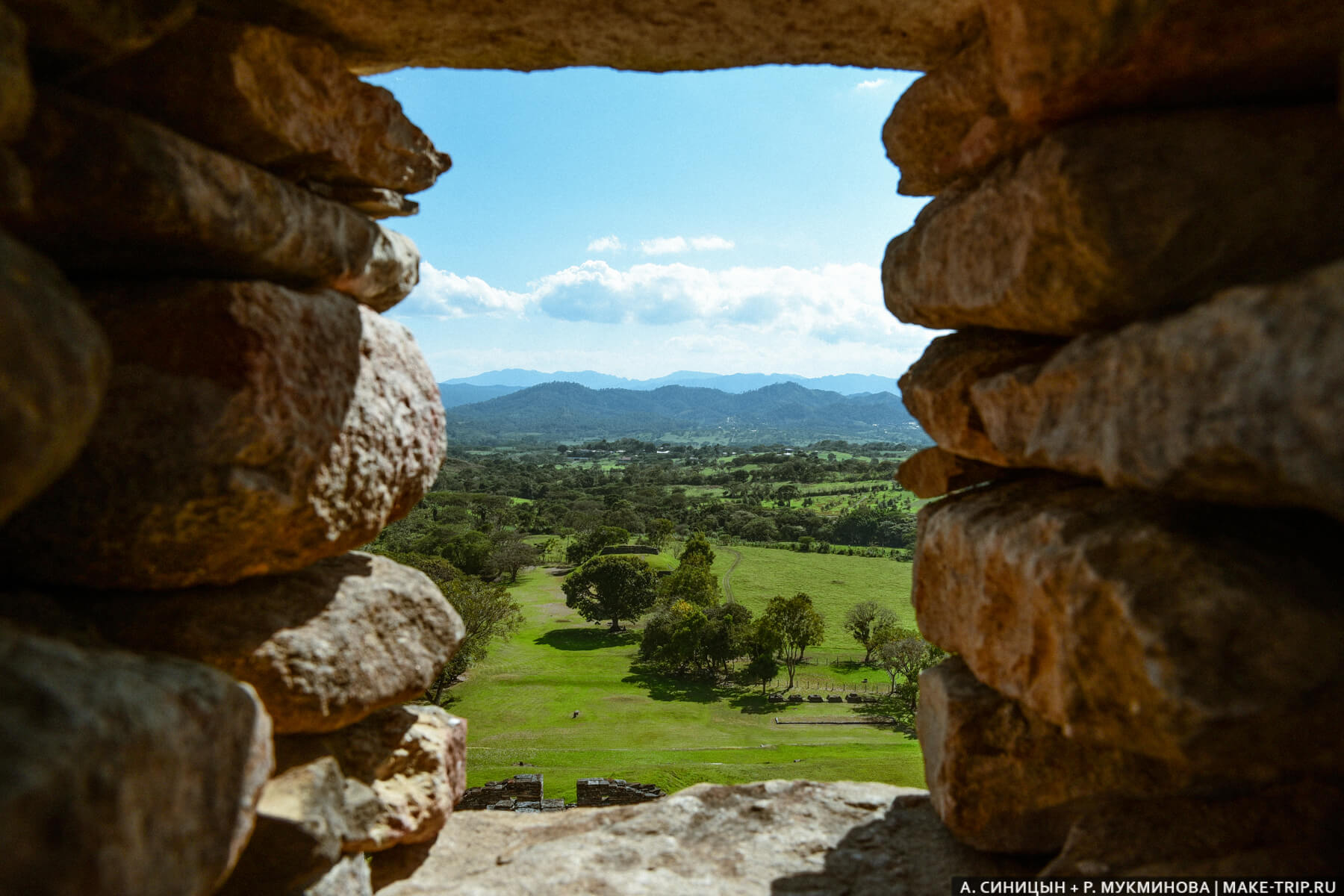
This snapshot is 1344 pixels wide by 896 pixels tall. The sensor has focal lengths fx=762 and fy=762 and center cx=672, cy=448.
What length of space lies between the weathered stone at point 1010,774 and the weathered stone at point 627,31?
4.69 m

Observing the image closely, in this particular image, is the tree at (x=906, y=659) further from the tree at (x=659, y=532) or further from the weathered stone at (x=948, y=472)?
the weathered stone at (x=948, y=472)

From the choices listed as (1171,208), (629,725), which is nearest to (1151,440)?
(1171,208)

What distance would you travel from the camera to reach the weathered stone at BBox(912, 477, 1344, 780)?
305cm

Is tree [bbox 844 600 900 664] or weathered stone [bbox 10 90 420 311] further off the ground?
weathered stone [bbox 10 90 420 311]

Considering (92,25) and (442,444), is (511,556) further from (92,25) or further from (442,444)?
(92,25)

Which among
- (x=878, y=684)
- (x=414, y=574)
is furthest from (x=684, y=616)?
(x=414, y=574)

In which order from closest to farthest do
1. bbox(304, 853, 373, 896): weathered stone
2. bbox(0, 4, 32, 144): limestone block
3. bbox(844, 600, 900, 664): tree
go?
1. bbox(0, 4, 32, 144): limestone block
2. bbox(304, 853, 373, 896): weathered stone
3. bbox(844, 600, 900, 664): tree

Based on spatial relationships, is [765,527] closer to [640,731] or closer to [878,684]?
[878,684]

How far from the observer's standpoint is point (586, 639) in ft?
206

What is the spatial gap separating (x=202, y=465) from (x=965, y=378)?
482 centimetres

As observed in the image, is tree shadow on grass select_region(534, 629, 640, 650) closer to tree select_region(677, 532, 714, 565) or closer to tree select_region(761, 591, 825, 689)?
tree select_region(677, 532, 714, 565)

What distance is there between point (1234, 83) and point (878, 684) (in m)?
55.6

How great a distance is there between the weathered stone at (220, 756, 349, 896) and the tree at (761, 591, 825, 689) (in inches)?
2027

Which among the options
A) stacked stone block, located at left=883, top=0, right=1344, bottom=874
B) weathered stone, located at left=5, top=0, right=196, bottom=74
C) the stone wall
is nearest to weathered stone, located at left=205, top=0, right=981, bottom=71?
stacked stone block, located at left=883, top=0, right=1344, bottom=874
